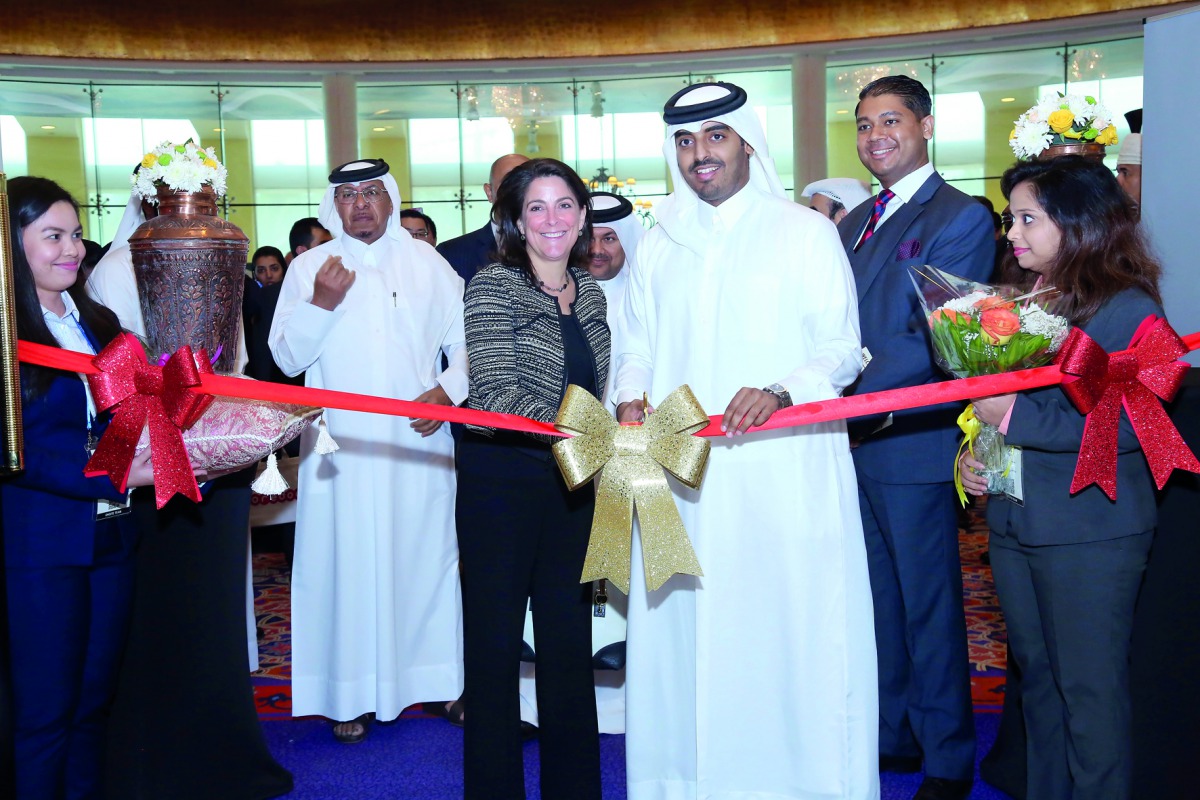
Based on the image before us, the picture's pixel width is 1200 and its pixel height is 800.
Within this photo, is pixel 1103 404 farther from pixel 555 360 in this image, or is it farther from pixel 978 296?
pixel 555 360

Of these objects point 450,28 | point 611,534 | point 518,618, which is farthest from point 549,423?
point 450,28

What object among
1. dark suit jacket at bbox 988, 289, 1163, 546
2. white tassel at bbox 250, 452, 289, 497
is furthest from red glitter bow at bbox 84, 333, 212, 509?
dark suit jacket at bbox 988, 289, 1163, 546

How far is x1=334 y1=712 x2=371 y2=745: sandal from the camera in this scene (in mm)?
4109

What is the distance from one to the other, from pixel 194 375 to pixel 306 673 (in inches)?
73.2

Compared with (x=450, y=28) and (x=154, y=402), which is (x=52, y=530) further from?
(x=450, y=28)

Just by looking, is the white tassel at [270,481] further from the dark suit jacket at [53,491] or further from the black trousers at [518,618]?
the black trousers at [518,618]

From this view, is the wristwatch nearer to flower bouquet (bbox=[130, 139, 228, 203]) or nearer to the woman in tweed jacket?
the woman in tweed jacket

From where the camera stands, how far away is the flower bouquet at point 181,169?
299cm

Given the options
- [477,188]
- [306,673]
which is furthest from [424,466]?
[477,188]

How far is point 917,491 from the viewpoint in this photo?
11.4 ft

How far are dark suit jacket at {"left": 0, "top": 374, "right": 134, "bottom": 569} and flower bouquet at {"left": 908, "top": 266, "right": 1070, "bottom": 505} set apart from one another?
2.03m

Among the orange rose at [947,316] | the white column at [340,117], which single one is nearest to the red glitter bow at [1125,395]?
the orange rose at [947,316]

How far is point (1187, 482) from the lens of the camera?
2930 millimetres

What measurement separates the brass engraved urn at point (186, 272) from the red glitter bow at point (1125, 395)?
2.07 meters
